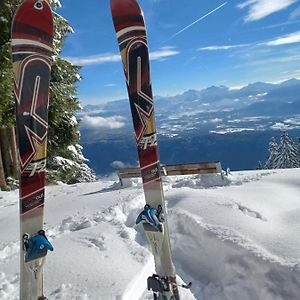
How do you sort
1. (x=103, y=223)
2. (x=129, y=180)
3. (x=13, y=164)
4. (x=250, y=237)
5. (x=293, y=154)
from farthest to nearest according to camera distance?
(x=293, y=154), (x=13, y=164), (x=129, y=180), (x=103, y=223), (x=250, y=237)

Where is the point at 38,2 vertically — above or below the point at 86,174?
above

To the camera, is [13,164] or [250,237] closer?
[250,237]

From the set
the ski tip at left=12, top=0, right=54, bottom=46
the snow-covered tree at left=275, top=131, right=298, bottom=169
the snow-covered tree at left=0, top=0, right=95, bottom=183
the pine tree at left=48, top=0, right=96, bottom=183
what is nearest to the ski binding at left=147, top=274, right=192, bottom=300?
the ski tip at left=12, top=0, right=54, bottom=46

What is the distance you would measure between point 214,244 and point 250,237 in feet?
1.88

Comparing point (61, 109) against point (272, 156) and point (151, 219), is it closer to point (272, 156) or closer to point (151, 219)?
point (151, 219)

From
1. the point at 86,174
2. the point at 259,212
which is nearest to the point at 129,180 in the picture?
the point at 259,212

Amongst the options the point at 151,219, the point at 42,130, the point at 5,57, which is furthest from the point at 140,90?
the point at 5,57

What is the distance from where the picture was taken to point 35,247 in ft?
13.2

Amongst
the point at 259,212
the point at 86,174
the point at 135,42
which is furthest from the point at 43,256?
the point at 86,174

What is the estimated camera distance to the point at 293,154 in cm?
3744

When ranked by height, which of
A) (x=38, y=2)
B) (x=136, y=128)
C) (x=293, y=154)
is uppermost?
(x=38, y=2)

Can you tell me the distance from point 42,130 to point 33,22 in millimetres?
1391

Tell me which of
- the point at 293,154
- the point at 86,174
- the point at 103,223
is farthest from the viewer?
the point at 293,154

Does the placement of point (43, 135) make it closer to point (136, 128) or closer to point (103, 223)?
point (136, 128)
